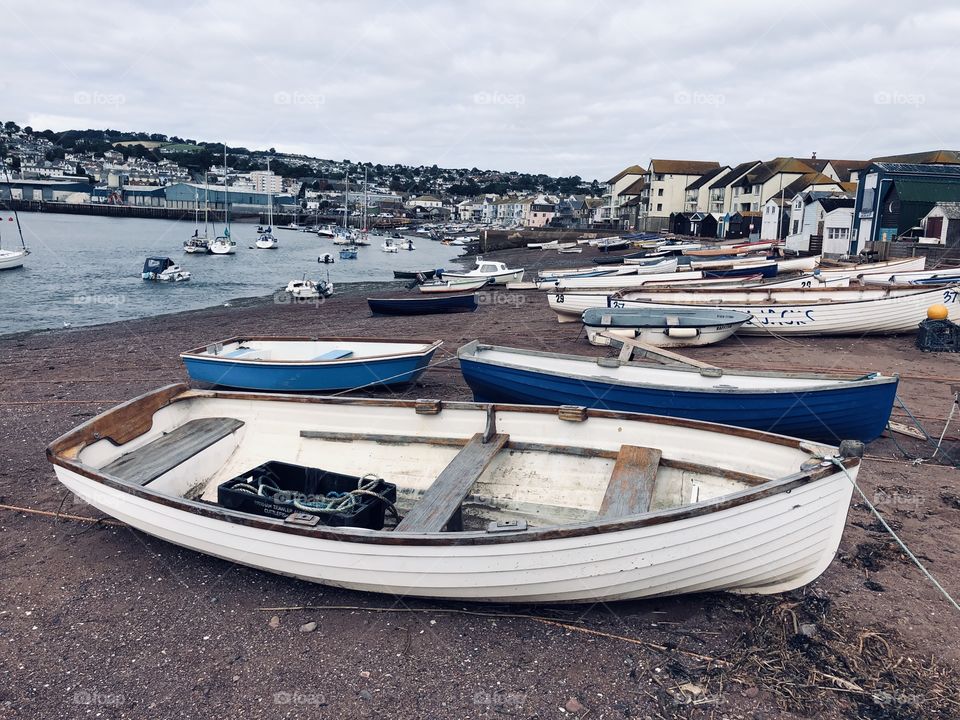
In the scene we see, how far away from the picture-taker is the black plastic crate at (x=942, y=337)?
52.3 feet

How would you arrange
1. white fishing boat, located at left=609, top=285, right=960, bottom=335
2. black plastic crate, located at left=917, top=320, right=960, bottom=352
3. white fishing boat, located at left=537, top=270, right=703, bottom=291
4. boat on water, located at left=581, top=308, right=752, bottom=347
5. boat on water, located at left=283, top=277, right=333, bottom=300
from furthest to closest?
boat on water, located at left=283, top=277, right=333, bottom=300 → white fishing boat, located at left=537, top=270, right=703, bottom=291 → white fishing boat, located at left=609, top=285, right=960, bottom=335 → boat on water, located at left=581, top=308, right=752, bottom=347 → black plastic crate, located at left=917, top=320, right=960, bottom=352

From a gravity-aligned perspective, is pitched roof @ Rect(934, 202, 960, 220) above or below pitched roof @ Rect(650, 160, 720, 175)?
below

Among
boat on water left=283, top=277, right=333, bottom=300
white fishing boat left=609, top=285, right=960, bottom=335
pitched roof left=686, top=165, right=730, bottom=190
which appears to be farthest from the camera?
pitched roof left=686, top=165, right=730, bottom=190

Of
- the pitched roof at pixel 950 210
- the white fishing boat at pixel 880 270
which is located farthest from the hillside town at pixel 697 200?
the white fishing boat at pixel 880 270

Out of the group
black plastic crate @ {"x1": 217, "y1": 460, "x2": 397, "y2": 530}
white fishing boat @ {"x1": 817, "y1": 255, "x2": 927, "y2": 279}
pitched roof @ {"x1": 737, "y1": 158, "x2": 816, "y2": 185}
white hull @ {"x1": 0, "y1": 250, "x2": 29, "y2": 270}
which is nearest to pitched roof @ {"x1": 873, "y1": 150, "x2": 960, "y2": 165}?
pitched roof @ {"x1": 737, "y1": 158, "x2": 816, "y2": 185}

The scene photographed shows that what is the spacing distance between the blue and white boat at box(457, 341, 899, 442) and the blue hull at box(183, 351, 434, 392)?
2615 mm

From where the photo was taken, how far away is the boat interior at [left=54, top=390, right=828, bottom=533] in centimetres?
642

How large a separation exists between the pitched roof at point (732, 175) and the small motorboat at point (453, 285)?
184 ft

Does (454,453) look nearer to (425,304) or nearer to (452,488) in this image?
(452,488)

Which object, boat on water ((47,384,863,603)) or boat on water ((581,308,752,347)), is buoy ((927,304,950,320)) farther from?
boat on water ((47,384,863,603))

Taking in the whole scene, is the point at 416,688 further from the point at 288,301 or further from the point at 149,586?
the point at 288,301

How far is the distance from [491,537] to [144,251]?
76826 millimetres

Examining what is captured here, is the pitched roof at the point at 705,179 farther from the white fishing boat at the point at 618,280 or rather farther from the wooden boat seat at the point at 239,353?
the wooden boat seat at the point at 239,353

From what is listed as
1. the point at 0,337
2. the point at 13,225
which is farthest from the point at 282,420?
the point at 13,225
